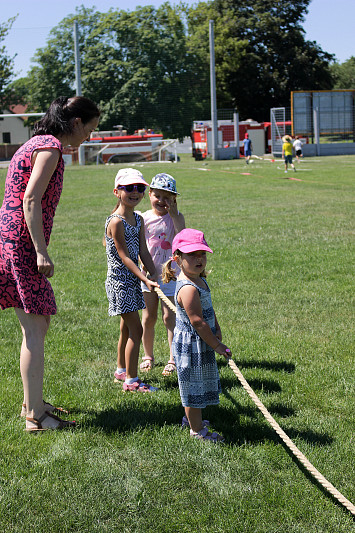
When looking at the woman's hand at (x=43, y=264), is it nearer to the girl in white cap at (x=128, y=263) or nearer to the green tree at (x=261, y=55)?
the girl in white cap at (x=128, y=263)

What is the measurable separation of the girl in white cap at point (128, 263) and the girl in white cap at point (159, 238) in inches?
10.3

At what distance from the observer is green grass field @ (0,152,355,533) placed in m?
2.91

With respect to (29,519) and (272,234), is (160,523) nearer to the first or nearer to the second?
(29,519)

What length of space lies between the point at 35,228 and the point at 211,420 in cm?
161

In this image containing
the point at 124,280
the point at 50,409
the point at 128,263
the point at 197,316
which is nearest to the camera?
the point at 197,316

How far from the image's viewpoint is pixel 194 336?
3529 millimetres

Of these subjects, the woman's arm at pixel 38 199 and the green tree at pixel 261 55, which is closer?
the woman's arm at pixel 38 199

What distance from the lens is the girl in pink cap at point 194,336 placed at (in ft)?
11.3

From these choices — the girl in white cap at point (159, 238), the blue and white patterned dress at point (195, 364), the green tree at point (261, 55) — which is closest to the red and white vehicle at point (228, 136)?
the green tree at point (261, 55)

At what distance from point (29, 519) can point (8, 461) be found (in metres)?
0.60

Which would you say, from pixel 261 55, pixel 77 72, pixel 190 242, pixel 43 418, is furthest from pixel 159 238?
pixel 261 55

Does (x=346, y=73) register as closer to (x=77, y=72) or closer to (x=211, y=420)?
(x=77, y=72)

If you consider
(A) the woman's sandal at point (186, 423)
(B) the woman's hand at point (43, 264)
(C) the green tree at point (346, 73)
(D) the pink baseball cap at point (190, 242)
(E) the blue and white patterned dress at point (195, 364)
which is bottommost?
(A) the woman's sandal at point (186, 423)

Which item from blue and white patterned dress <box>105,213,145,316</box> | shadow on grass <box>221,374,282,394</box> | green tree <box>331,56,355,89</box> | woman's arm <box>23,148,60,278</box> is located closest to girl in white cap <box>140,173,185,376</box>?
blue and white patterned dress <box>105,213,145,316</box>
